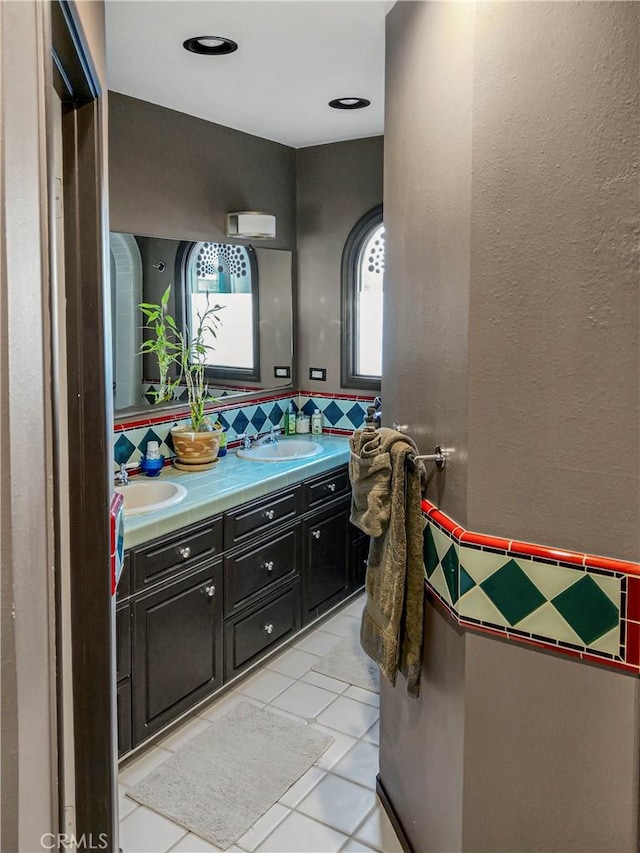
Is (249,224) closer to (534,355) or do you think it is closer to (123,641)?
(123,641)

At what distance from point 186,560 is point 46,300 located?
5.87ft

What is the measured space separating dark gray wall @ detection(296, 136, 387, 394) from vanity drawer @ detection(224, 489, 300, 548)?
1079 millimetres

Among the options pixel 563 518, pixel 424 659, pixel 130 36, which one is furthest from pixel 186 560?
pixel 130 36

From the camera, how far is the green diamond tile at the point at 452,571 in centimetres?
166

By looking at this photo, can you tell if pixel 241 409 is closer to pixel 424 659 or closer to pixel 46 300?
pixel 424 659

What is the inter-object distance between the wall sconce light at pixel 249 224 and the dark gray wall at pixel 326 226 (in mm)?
469

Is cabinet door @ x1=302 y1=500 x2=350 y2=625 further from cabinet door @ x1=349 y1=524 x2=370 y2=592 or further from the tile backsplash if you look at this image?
the tile backsplash

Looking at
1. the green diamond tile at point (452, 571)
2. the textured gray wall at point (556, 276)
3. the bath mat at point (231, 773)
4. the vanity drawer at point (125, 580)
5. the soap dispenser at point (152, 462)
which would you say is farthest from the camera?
the soap dispenser at point (152, 462)

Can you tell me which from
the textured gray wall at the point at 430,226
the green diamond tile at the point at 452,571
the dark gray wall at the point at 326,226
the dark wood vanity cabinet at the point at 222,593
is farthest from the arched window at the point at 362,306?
the green diamond tile at the point at 452,571

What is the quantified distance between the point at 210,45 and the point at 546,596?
2197 mm

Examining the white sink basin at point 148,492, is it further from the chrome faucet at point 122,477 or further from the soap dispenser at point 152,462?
the soap dispenser at point 152,462

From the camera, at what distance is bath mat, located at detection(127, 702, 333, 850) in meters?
2.29

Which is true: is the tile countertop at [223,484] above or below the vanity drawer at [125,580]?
above

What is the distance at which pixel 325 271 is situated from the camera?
4145 mm
